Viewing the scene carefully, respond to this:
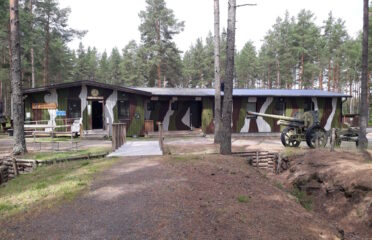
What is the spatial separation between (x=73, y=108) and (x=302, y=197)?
1281 cm

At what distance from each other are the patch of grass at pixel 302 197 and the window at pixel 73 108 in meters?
12.3

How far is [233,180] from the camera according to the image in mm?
5676

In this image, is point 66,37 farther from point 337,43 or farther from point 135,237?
point 337,43

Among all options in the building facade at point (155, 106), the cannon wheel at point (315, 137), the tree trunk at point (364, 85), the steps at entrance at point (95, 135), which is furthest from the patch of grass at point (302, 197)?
the steps at entrance at point (95, 135)

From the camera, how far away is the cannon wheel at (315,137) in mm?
9508

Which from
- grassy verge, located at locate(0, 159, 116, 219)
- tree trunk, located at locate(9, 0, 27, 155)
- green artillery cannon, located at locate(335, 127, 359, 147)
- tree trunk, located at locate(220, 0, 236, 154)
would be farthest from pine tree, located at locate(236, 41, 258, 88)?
grassy verge, located at locate(0, 159, 116, 219)

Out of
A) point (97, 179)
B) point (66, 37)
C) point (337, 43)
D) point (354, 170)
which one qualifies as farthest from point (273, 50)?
point (97, 179)

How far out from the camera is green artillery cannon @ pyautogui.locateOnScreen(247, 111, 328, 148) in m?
9.53

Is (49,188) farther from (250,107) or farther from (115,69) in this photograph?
(115,69)

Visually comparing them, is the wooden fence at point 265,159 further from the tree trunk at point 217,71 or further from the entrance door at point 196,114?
the entrance door at point 196,114

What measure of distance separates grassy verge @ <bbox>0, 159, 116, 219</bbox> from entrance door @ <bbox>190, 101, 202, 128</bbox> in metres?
11.3

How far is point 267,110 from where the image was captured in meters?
17.0

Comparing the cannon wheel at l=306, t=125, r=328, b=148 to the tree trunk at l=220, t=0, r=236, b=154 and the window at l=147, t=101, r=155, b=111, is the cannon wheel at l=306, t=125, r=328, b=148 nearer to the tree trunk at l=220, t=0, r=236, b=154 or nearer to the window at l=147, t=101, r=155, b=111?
the tree trunk at l=220, t=0, r=236, b=154

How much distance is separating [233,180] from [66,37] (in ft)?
85.1
